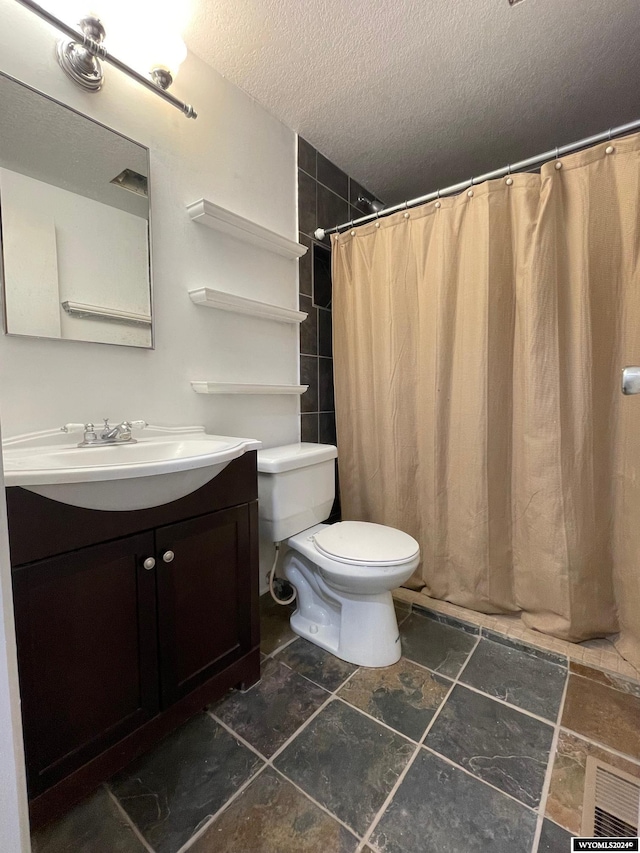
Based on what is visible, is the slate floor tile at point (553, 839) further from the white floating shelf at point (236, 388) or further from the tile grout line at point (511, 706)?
the white floating shelf at point (236, 388)

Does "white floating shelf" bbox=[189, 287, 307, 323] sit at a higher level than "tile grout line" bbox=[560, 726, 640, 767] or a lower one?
higher

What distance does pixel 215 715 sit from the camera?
116 cm

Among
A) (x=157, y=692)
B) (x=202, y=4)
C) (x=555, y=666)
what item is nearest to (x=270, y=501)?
(x=157, y=692)

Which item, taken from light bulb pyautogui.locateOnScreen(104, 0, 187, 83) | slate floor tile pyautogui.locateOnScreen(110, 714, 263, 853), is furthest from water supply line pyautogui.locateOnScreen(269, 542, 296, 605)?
light bulb pyautogui.locateOnScreen(104, 0, 187, 83)

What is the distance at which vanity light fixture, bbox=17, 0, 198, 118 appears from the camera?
1.01 metres

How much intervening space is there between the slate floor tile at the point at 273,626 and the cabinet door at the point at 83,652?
58 cm

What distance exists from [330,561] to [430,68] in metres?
1.87

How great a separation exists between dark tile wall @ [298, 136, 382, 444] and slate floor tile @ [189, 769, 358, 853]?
1.34 metres

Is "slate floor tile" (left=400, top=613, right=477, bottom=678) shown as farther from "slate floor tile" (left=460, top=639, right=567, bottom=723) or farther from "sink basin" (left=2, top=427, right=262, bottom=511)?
"sink basin" (left=2, top=427, right=262, bottom=511)

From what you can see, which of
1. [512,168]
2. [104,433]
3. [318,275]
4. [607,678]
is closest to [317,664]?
[607,678]

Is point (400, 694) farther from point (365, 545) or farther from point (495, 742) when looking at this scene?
point (365, 545)

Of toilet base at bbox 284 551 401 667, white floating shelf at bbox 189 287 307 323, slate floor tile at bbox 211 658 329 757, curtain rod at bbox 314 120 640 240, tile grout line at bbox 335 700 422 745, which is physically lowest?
tile grout line at bbox 335 700 422 745

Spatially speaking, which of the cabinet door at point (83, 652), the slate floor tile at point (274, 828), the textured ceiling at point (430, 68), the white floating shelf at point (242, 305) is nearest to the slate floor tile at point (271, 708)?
the slate floor tile at point (274, 828)

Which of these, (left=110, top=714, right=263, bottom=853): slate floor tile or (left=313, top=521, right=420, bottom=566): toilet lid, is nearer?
(left=110, top=714, right=263, bottom=853): slate floor tile
